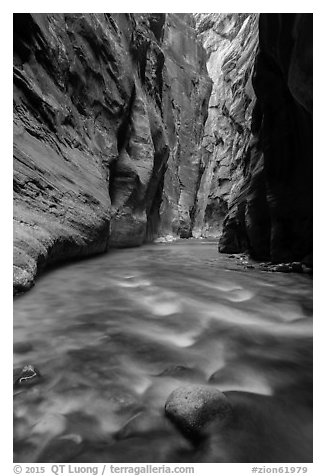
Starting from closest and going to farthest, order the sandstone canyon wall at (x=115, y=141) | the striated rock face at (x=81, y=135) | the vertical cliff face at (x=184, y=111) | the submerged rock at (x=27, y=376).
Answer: the submerged rock at (x=27, y=376), the sandstone canyon wall at (x=115, y=141), the striated rock face at (x=81, y=135), the vertical cliff face at (x=184, y=111)

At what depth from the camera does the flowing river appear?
1.44 meters

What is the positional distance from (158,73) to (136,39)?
17.0 ft

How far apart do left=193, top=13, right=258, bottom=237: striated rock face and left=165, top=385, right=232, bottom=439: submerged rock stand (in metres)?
31.5

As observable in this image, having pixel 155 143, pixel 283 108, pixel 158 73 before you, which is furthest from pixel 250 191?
pixel 158 73

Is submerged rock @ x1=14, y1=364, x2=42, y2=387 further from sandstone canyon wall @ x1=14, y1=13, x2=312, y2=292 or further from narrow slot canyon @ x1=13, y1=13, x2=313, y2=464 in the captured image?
sandstone canyon wall @ x1=14, y1=13, x2=312, y2=292

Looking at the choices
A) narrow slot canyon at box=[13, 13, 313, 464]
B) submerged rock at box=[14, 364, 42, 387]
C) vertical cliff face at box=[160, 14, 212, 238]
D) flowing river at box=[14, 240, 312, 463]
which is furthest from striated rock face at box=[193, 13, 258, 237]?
submerged rock at box=[14, 364, 42, 387]

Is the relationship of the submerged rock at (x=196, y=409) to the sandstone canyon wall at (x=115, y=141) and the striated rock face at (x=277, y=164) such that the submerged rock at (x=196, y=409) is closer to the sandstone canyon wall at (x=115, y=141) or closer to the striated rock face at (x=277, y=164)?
the sandstone canyon wall at (x=115, y=141)

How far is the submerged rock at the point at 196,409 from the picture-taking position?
1507 mm

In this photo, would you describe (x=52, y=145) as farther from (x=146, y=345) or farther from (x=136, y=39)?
(x=136, y=39)

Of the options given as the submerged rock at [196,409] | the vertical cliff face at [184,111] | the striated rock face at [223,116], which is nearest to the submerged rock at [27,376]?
the submerged rock at [196,409]

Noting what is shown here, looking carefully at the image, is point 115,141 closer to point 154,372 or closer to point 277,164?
point 277,164

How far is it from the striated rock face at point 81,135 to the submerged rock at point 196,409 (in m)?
2.81

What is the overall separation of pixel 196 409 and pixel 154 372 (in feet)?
1.75

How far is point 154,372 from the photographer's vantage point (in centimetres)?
204
